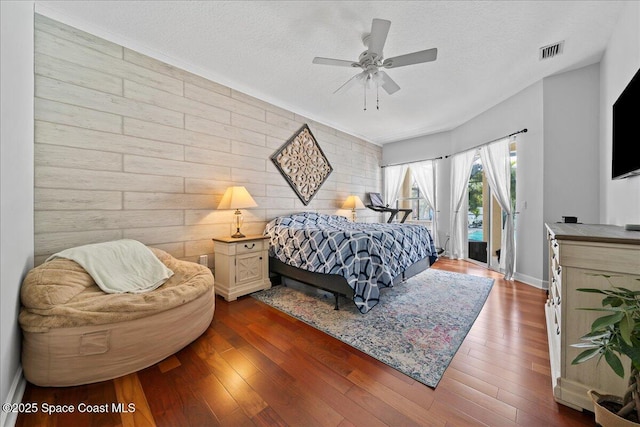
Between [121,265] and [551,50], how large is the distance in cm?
449

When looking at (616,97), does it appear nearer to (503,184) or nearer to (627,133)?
(627,133)

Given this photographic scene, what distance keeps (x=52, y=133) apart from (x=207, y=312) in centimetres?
194

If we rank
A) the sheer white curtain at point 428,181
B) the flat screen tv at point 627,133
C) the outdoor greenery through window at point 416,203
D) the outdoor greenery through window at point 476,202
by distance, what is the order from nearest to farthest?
1. the flat screen tv at point 627,133
2. the outdoor greenery through window at point 476,202
3. the sheer white curtain at point 428,181
4. the outdoor greenery through window at point 416,203

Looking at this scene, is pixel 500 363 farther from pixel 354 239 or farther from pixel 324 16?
pixel 324 16

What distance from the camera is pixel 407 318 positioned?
2201 millimetres

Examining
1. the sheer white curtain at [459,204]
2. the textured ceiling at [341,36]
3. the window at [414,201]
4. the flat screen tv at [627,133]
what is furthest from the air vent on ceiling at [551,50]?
the window at [414,201]

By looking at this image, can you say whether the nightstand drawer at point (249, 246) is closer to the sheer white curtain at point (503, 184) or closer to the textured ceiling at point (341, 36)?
the textured ceiling at point (341, 36)

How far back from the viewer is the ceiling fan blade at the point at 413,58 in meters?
1.97

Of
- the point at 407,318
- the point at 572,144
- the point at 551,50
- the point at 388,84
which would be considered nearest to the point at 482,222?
the point at 572,144

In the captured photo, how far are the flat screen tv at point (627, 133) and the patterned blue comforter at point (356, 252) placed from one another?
1.77 metres

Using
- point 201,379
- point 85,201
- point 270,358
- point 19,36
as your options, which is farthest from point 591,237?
point 85,201

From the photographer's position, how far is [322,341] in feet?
6.06

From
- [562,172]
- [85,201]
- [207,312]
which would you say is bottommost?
[207,312]

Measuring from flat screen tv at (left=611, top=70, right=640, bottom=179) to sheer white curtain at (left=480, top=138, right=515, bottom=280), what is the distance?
1.63m
